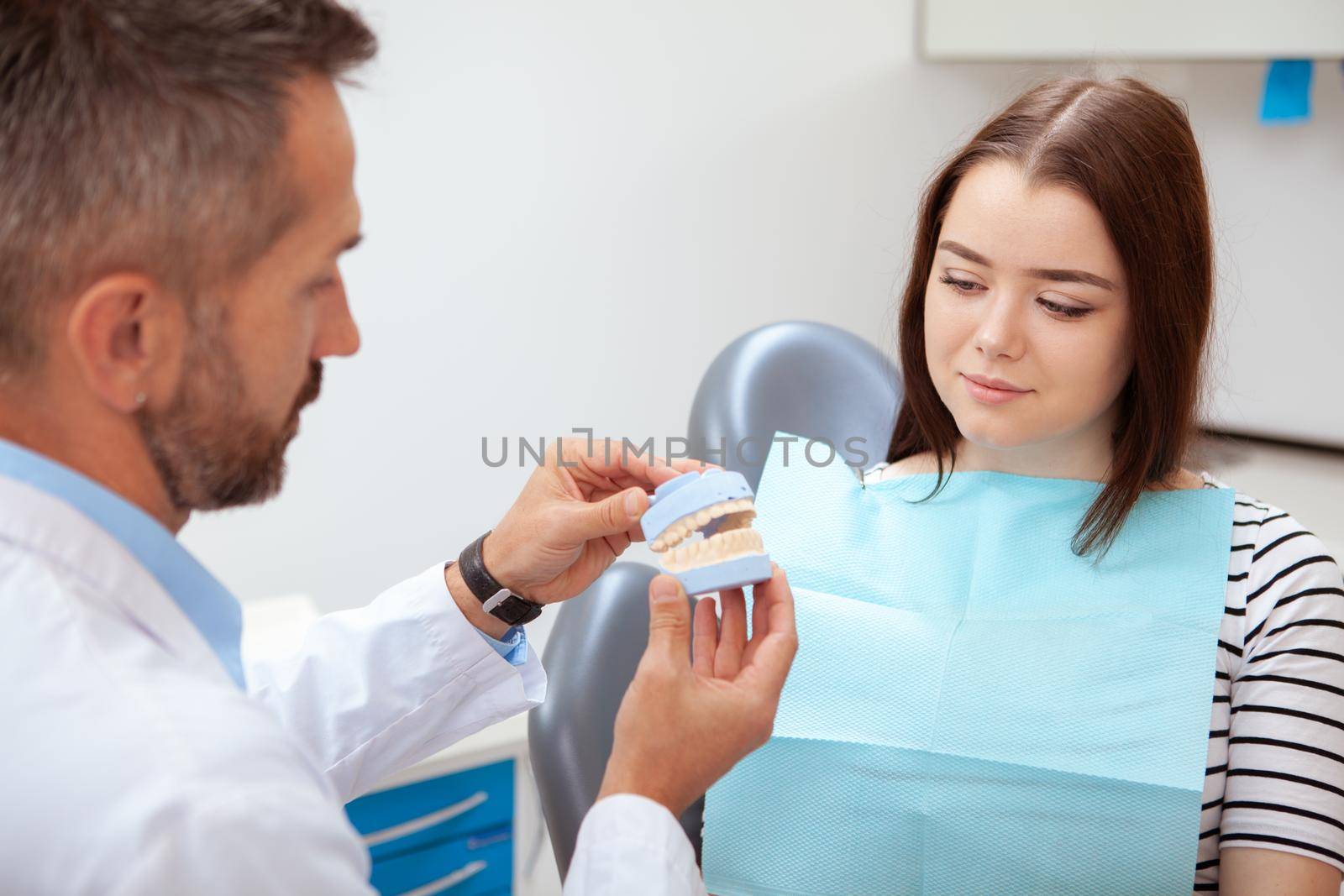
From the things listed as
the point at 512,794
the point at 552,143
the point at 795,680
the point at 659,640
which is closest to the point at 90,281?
the point at 659,640

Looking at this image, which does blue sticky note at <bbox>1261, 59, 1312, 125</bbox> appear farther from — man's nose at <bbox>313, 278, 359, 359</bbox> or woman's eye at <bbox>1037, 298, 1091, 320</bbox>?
man's nose at <bbox>313, 278, 359, 359</bbox>

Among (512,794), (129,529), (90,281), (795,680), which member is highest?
(90,281)

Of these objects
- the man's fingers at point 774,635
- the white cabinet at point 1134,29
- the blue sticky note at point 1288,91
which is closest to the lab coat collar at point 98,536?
the man's fingers at point 774,635

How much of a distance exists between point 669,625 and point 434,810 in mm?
1027

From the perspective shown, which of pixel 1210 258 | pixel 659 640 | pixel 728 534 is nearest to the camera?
pixel 659 640

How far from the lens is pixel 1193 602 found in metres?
1.27

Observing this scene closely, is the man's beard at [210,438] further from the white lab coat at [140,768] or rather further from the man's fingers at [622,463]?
the man's fingers at [622,463]

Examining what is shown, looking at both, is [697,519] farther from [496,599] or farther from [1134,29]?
[1134,29]

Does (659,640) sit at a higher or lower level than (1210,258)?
lower

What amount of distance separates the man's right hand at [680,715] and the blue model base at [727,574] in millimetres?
87

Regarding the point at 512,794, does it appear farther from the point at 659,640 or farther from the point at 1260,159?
the point at 1260,159

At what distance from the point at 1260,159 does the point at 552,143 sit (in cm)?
140

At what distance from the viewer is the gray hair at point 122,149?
0.77m

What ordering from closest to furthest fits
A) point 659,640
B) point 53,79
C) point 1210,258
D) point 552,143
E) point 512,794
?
point 53,79 → point 659,640 → point 1210,258 → point 512,794 → point 552,143
